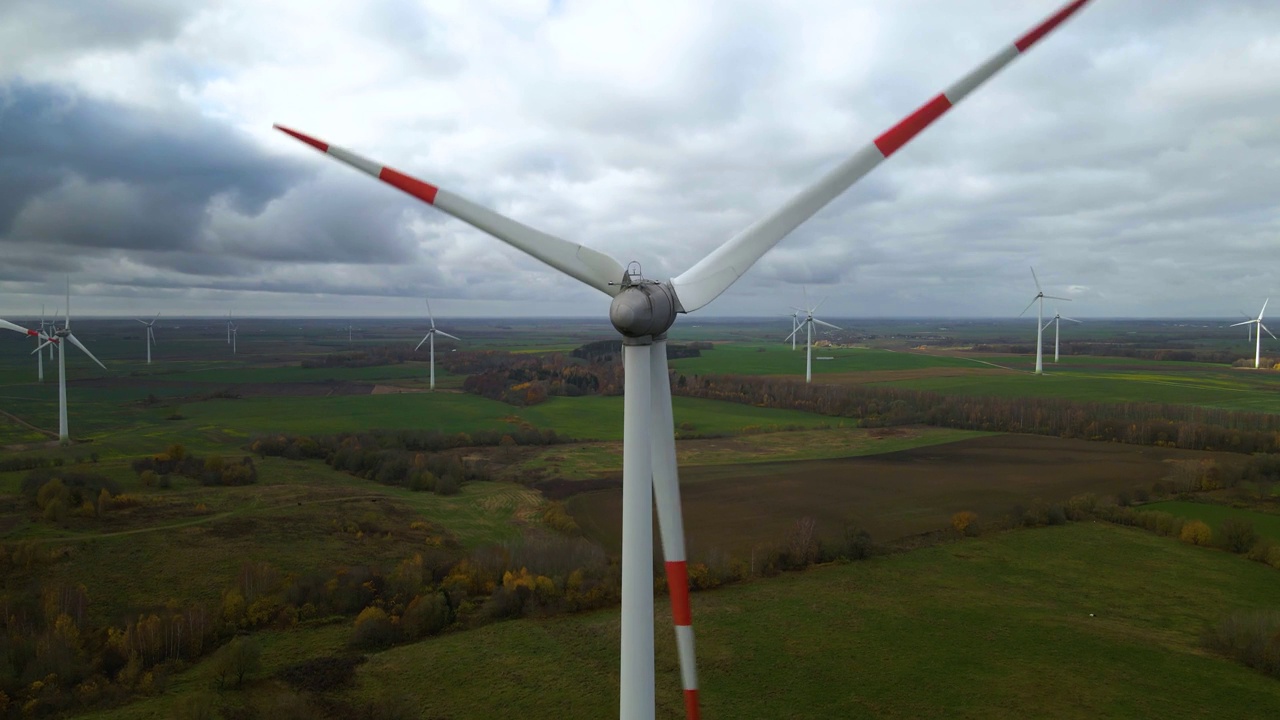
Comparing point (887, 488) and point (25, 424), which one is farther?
point (25, 424)

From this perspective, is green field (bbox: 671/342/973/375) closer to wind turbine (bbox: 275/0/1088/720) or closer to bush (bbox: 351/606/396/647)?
bush (bbox: 351/606/396/647)

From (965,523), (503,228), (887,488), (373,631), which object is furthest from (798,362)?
(503,228)

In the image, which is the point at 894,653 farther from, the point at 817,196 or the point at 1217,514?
the point at 1217,514

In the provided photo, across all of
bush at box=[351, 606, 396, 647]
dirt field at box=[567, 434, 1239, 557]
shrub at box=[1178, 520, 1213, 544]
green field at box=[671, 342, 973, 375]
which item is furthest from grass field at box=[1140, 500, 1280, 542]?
green field at box=[671, 342, 973, 375]

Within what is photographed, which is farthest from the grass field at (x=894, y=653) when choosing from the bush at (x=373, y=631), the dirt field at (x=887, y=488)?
the dirt field at (x=887, y=488)

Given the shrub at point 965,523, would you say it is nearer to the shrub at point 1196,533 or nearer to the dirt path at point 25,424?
the shrub at point 1196,533
